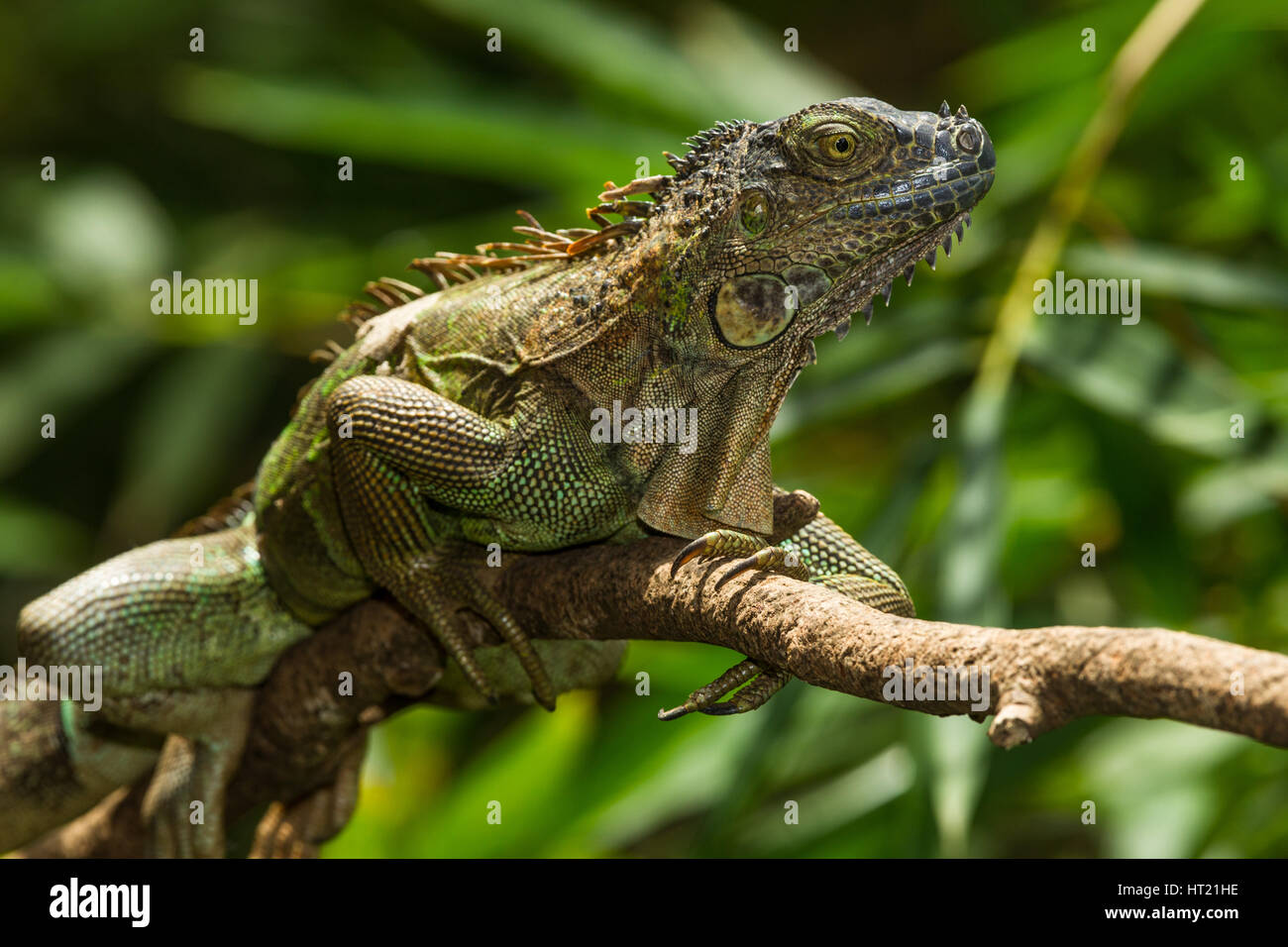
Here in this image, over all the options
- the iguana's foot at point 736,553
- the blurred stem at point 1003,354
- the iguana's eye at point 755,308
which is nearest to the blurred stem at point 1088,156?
the blurred stem at point 1003,354

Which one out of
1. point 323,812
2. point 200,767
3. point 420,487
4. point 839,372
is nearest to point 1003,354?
point 839,372

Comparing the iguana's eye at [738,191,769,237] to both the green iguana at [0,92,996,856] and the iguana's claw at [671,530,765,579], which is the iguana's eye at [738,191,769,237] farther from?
the iguana's claw at [671,530,765,579]

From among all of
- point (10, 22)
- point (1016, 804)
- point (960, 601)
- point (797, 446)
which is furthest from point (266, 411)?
point (960, 601)

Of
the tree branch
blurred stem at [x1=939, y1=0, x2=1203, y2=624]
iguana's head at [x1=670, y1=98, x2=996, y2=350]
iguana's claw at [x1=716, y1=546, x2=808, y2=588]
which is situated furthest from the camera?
blurred stem at [x1=939, y1=0, x2=1203, y2=624]

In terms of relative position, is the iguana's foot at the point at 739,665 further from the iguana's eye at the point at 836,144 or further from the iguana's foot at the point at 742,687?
Answer: the iguana's eye at the point at 836,144

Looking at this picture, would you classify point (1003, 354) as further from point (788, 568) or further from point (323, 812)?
point (323, 812)

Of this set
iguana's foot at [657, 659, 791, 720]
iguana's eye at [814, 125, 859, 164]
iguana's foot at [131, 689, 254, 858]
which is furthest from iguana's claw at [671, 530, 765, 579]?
iguana's foot at [131, 689, 254, 858]
